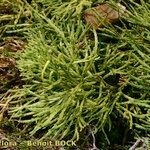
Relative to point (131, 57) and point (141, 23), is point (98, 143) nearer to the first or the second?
point (131, 57)

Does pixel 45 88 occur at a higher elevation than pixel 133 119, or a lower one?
higher

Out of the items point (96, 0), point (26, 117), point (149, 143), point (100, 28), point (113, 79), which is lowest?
point (149, 143)

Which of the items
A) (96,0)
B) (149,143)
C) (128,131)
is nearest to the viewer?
(149,143)

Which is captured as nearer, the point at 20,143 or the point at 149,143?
the point at 149,143

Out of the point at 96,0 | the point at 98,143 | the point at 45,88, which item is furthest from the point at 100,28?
the point at 98,143

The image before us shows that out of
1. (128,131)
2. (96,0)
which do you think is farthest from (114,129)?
(96,0)

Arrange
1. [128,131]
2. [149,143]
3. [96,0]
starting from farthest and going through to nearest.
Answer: [96,0] < [128,131] < [149,143]
